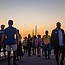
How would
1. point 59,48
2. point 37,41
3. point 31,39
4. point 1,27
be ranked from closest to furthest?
point 59,48
point 1,27
point 37,41
point 31,39

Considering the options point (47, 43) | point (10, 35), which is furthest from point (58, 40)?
point (47, 43)

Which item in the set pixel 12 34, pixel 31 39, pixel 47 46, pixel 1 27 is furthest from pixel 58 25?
pixel 31 39

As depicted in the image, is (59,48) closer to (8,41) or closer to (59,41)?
(59,41)

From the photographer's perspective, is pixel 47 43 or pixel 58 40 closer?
pixel 58 40

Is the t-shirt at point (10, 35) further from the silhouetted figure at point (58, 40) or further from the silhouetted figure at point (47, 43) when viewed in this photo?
the silhouetted figure at point (47, 43)

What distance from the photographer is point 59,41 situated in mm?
15469

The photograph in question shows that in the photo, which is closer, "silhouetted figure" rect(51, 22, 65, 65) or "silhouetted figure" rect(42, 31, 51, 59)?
"silhouetted figure" rect(51, 22, 65, 65)

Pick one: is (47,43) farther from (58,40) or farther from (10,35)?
(10,35)

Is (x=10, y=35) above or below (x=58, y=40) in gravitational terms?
above

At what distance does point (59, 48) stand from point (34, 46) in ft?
50.0

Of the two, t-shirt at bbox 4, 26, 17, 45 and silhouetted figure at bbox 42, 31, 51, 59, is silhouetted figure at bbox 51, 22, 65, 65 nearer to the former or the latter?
t-shirt at bbox 4, 26, 17, 45

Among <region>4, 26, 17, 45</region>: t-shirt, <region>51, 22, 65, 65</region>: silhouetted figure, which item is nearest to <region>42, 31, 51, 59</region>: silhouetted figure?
<region>51, 22, 65, 65</region>: silhouetted figure

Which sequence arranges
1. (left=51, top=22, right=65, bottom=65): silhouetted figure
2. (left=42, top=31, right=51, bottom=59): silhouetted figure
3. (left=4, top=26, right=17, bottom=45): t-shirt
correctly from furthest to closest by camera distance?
(left=42, top=31, right=51, bottom=59): silhouetted figure < (left=4, top=26, right=17, bottom=45): t-shirt < (left=51, top=22, right=65, bottom=65): silhouetted figure

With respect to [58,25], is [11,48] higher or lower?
lower
